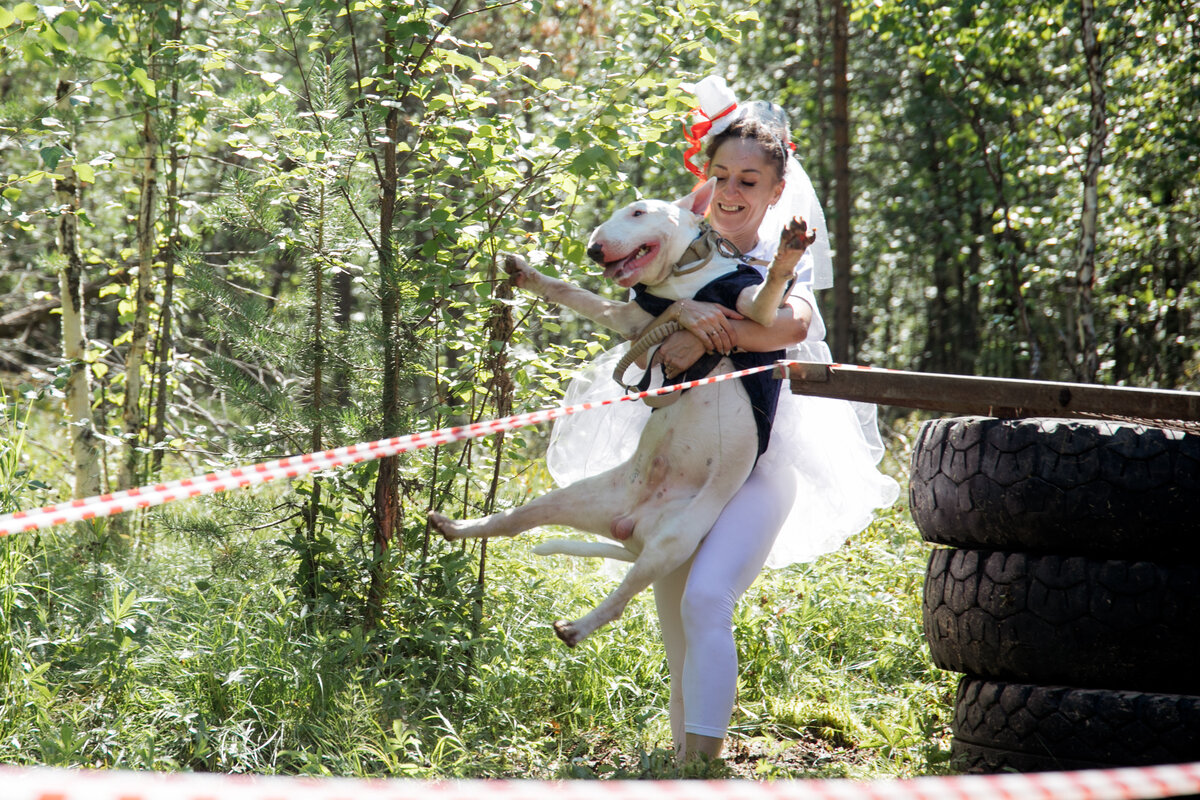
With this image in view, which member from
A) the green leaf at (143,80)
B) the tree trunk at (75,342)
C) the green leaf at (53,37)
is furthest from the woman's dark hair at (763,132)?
the tree trunk at (75,342)

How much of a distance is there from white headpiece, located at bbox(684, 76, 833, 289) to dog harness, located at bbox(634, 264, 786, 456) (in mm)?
251

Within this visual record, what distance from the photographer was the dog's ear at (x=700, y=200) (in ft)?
9.69

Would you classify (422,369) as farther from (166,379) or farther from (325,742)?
(166,379)

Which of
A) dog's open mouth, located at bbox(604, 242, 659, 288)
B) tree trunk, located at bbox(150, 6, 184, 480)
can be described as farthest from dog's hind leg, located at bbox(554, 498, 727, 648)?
tree trunk, located at bbox(150, 6, 184, 480)

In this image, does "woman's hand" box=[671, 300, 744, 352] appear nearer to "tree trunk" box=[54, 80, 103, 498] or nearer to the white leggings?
the white leggings

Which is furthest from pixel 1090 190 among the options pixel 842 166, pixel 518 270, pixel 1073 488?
pixel 518 270

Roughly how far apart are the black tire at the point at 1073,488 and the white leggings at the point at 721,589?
532 mm

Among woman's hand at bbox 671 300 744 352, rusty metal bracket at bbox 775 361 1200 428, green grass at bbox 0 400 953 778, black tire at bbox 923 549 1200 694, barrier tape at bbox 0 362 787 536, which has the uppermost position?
woman's hand at bbox 671 300 744 352

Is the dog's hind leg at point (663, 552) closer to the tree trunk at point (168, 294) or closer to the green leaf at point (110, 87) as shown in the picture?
the green leaf at point (110, 87)

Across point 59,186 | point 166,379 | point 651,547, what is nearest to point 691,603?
point 651,547

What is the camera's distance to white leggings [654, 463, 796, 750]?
2.62 meters

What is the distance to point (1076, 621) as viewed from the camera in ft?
8.32

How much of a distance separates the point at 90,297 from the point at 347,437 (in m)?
6.28

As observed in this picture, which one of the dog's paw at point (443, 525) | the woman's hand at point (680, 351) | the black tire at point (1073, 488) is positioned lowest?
the dog's paw at point (443, 525)
